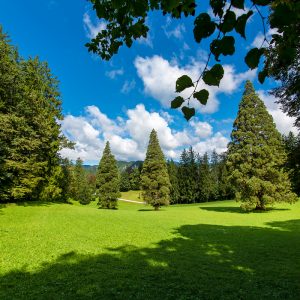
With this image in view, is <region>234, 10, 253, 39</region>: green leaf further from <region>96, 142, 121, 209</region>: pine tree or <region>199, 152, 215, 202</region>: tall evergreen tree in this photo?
<region>199, 152, 215, 202</region>: tall evergreen tree

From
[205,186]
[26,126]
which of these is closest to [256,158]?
[26,126]

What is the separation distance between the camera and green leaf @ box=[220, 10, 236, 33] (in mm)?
1582

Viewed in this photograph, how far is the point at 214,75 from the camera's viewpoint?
1.63 m

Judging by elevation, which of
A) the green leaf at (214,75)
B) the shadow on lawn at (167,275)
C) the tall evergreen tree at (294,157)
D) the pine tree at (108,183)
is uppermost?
the pine tree at (108,183)

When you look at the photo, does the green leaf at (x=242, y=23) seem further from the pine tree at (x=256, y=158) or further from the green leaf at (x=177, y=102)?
the pine tree at (x=256, y=158)

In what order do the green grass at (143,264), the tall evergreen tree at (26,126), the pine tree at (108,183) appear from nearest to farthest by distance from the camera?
the green grass at (143,264) < the tall evergreen tree at (26,126) < the pine tree at (108,183)

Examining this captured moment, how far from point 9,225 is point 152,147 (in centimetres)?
3078

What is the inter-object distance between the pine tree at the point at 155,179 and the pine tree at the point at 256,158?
11.1 metres

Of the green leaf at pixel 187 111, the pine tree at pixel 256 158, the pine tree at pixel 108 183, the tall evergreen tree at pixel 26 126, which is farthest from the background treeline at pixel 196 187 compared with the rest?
the green leaf at pixel 187 111

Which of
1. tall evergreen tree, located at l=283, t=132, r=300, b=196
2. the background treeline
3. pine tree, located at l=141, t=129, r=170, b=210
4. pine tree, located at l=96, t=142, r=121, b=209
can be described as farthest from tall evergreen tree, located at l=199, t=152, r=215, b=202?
tall evergreen tree, located at l=283, t=132, r=300, b=196

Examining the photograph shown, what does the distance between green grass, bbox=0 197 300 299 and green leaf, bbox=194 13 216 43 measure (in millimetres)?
6740

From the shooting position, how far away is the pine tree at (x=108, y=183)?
5031 cm

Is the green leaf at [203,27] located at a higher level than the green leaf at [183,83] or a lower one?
A: higher

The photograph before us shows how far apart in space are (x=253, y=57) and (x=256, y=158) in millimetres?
35695
